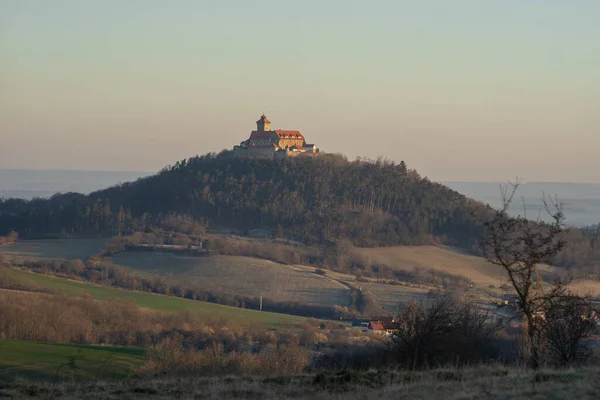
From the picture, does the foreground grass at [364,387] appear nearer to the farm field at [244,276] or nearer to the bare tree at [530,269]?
the bare tree at [530,269]

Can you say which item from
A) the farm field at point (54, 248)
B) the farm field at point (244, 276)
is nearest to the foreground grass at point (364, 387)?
the farm field at point (244, 276)

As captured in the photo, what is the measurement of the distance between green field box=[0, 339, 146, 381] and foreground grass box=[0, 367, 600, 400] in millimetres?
5663

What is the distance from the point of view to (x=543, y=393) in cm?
1162

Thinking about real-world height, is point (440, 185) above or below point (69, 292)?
above

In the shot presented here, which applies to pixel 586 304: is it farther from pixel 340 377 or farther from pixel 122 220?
pixel 122 220

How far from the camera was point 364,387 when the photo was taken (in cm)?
1280

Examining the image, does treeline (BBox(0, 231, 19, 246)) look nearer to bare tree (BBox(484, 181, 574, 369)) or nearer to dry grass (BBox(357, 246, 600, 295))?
dry grass (BBox(357, 246, 600, 295))

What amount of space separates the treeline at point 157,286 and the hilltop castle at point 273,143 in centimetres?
4192

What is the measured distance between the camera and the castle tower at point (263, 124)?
383 ft

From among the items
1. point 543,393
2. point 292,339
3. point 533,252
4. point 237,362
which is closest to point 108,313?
point 292,339

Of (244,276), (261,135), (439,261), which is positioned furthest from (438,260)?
(261,135)

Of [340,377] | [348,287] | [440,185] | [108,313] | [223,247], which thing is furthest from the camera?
[440,185]

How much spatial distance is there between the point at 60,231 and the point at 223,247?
2745 centimetres

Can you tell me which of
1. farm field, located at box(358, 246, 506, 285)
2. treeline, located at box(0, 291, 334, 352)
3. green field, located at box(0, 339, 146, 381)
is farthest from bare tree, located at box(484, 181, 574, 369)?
farm field, located at box(358, 246, 506, 285)
